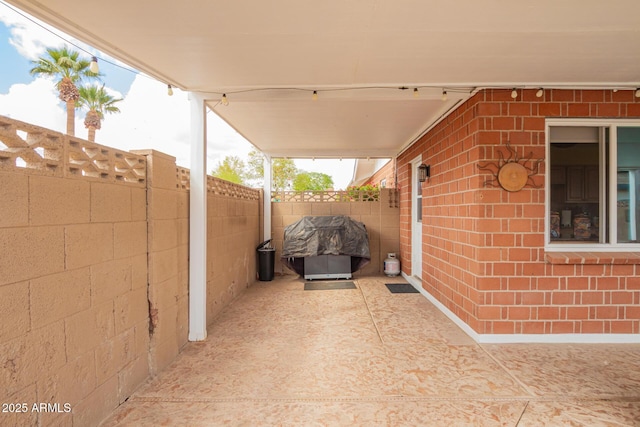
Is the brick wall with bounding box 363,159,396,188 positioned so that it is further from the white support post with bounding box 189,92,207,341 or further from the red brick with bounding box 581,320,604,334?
the white support post with bounding box 189,92,207,341

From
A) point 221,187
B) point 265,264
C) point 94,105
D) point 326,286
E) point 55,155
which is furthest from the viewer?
point 94,105

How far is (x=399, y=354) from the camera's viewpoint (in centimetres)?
302

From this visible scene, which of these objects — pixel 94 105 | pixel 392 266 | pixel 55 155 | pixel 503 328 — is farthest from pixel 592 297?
pixel 94 105

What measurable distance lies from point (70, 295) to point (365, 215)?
595cm

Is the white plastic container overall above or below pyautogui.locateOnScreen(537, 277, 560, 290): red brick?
below

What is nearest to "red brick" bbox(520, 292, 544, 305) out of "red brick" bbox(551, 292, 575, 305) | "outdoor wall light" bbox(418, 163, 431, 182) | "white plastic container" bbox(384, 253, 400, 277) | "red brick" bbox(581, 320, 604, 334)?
"red brick" bbox(551, 292, 575, 305)

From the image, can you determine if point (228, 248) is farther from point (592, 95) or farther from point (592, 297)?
point (592, 95)

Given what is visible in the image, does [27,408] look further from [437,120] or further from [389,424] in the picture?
[437,120]

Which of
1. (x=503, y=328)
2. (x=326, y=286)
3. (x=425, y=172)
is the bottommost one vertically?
(x=326, y=286)

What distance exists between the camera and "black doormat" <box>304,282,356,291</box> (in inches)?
227

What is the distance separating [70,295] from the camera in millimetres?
1785

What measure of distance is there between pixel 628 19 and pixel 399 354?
3.22m

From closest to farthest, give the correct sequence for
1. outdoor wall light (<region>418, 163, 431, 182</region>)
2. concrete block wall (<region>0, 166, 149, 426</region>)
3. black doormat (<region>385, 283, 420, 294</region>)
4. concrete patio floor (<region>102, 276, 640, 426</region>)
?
1. concrete block wall (<region>0, 166, 149, 426</region>)
2. concrete patio floor (<region>102, 276, 640, 426</region>)
3. outdoor wall light (<region>418, 163, 431, 182</region>)
4. black doormat (<region>385, 283, 420, 294</region>)

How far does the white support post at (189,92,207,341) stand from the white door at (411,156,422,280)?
13.0ft
